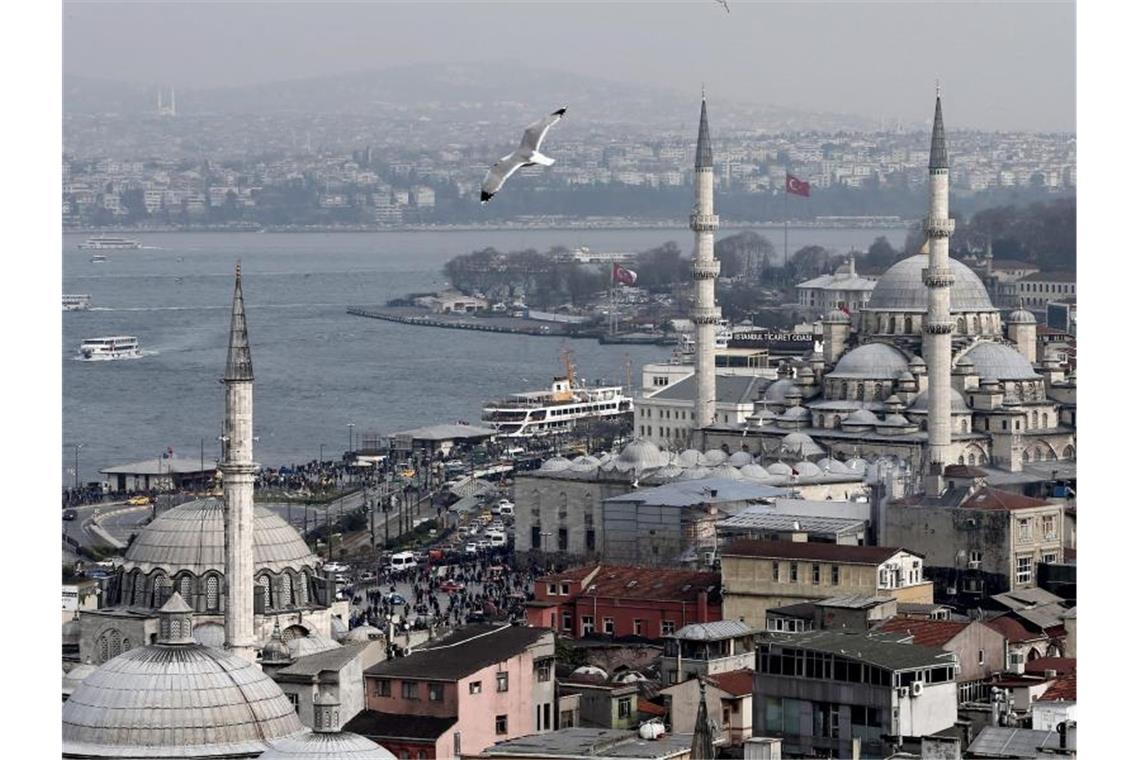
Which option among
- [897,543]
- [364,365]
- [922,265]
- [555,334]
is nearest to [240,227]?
[555,334]

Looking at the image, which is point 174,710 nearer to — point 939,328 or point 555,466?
point 555,466

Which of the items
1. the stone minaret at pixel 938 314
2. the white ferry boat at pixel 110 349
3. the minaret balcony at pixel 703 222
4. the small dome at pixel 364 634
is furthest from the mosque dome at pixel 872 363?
the white ferry boat at pixel 110 349

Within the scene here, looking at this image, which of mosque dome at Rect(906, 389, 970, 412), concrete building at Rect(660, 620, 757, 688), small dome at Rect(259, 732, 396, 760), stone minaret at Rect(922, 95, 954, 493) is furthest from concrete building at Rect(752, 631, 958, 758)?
mosque dome at Rect(906, 389, 970, 412)

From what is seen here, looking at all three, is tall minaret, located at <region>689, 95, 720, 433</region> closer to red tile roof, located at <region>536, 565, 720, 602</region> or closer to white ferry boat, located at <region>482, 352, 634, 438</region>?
white ferry boat, located at <region>482, 352, 634, 438</region>

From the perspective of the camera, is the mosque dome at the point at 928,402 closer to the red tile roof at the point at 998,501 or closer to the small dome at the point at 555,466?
the small dome at the point at 555,466

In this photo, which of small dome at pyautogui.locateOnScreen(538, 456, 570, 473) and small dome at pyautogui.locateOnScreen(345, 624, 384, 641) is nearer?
small dome at pyautogui.locateOnScreen(345, 624, 384, 641)

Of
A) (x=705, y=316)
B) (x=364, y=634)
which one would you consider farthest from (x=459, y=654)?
(x=705, y=316)
